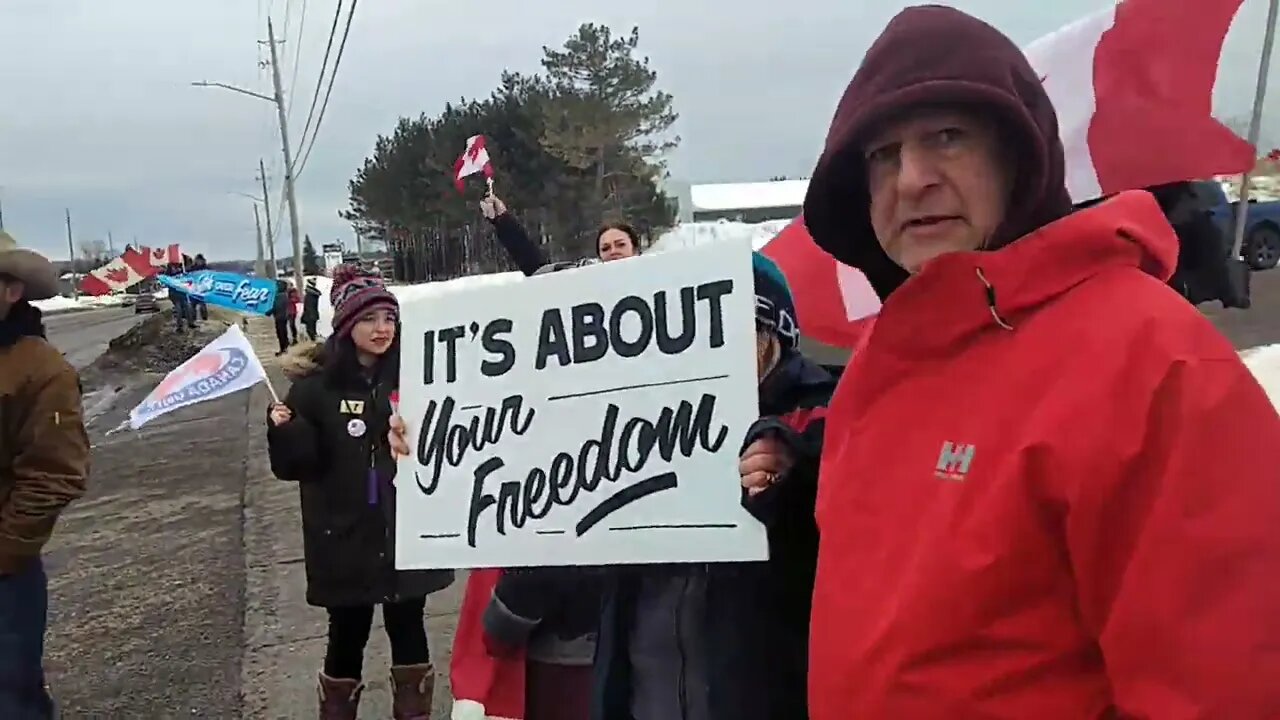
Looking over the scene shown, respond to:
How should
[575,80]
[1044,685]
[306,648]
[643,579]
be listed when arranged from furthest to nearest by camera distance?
1. [575,80]
2. [306,648]
3. [643,579]
4. [1044,685]

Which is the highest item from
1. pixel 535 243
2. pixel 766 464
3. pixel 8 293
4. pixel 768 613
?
pixel 535 243


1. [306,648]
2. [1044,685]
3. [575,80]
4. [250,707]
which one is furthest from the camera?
[575,80]

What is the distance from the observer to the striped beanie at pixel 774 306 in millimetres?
2223

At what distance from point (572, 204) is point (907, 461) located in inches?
1527

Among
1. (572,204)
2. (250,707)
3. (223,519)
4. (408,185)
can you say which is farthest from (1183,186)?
(408,185)

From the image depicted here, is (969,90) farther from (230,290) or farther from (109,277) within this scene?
(109,277)

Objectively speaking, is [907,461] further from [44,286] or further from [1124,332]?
[44,286]

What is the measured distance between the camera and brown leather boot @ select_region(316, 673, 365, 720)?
3775mm

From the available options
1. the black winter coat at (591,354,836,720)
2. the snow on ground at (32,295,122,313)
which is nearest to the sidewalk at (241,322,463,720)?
the black winter coat at (591,354,836,720)

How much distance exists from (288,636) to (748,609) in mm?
4129

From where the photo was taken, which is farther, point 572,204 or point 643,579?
point 572,204

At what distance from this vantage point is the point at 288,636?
5422 millimetres

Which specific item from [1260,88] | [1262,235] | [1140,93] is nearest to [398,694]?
[1140,93]

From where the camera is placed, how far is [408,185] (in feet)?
164
